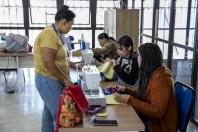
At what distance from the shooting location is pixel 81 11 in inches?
276

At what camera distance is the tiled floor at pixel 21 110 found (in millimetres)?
3158

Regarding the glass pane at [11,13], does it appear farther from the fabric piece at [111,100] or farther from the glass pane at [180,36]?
the fabric piece at [111,100]

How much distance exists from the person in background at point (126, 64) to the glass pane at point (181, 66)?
4.05 ft

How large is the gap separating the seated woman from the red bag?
3.11ft

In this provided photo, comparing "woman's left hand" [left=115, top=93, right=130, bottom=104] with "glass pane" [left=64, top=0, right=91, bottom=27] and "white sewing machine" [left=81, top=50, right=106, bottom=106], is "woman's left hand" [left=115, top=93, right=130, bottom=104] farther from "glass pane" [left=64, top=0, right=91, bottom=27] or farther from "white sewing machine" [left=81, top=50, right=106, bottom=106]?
"glass pane" [left=64, top=0, right=91, bottom=27]

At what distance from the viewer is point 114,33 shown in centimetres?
518

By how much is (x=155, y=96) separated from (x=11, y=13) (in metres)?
6.05

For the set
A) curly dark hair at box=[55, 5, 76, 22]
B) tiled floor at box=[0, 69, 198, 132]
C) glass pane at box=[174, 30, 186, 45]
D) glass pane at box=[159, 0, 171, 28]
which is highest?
glass pane at box=[159, 0, 171, 28]

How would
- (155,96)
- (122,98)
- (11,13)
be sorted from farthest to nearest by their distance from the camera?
(11,13), (122,98), (155,96)

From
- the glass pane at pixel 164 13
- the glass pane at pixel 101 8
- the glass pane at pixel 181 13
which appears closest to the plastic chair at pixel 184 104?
the glass pane at pixel 181 13

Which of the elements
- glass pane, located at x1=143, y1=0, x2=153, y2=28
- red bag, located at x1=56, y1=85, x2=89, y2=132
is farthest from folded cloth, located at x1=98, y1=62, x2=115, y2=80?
glass pane, located at x1=143, y1=0, x2=153, y2=28

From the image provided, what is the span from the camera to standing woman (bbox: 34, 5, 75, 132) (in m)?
2.01

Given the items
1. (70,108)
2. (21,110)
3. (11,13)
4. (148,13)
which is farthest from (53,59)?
(11,13)

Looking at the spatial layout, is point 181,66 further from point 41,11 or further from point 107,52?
point 41,11
